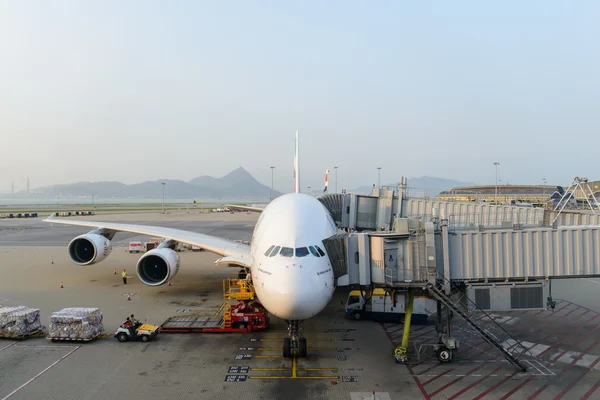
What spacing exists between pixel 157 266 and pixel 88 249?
6.92 meters

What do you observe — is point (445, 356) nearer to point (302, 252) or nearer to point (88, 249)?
point (302, 252)

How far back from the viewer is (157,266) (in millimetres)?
Result: 21016

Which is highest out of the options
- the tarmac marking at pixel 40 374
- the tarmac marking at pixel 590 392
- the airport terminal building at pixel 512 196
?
the airport terminal building at pixel 512 196

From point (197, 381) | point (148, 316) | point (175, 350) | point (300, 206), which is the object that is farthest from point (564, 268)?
point (148, 316)

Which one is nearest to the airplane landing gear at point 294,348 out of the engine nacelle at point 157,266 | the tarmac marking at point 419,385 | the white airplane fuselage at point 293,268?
the white airplane fuselage at point 293,268

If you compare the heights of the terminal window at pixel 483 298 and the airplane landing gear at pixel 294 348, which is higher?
the terminal window at pixel 483 298

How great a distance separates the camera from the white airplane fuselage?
10.7 m

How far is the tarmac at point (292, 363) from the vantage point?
1102cm

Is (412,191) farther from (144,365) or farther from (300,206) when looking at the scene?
(144,365)

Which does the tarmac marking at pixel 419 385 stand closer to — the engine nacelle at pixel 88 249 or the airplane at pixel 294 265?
the airplane at pixel 294 265

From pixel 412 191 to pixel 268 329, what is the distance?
47.4 ft

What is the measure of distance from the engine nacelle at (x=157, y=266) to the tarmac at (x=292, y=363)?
1.31m

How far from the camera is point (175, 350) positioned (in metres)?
14.1

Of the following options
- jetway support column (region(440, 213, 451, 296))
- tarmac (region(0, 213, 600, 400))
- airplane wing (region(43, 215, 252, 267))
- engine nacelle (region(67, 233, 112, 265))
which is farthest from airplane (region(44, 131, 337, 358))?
engine nacelle (region(67, 233, 112, 265))
